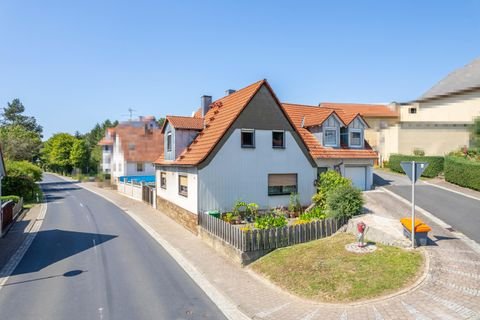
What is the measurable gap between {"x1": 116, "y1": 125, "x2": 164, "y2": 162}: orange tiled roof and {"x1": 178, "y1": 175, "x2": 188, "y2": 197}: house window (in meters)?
25.4

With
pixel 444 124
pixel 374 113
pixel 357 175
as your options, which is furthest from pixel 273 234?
pixel 374 113

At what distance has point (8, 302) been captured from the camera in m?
9.70

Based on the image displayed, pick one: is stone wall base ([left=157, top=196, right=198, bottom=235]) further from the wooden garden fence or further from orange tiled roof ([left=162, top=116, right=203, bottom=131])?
orange tiled roof ([left=162, top=116, right=203, bottom=131])

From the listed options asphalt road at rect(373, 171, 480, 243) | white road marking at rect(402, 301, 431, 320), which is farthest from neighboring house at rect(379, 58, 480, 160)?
white road marking at rect(402, 301, 431, 320)

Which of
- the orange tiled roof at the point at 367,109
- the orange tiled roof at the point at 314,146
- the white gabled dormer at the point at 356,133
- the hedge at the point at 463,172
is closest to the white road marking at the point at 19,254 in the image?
the orange tiled roof at the point at 314,146

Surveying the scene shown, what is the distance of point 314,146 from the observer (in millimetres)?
22078

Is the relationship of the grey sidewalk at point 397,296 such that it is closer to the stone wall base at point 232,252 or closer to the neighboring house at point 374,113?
the stone wall base at point 232,252

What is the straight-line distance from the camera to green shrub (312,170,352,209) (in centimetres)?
1970

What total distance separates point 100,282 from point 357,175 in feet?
61.4

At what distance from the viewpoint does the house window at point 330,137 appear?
74.3ft

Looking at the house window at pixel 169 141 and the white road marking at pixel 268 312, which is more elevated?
the house window at pixel 169 141

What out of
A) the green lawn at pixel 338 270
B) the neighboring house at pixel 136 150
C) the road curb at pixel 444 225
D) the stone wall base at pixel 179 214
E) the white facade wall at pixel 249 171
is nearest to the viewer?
the green lawn at pixel 338 270

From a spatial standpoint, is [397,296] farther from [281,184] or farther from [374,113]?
[374,113]

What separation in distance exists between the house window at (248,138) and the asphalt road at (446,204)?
10.8 metres
